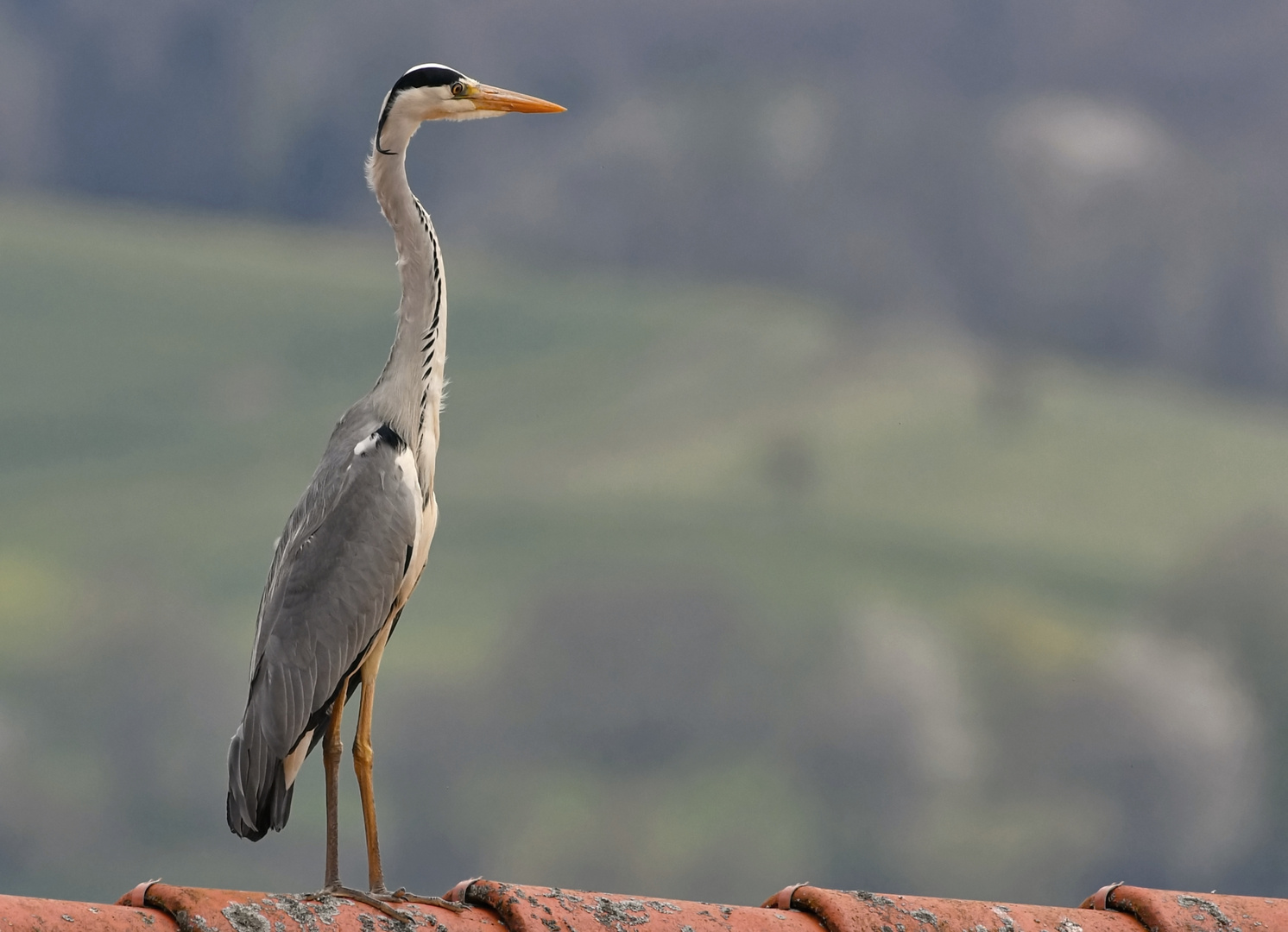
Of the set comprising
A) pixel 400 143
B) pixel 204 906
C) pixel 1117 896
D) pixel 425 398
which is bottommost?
pixel 1117 896

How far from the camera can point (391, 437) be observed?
495 centimetres

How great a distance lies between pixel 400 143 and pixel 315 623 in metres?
1.90

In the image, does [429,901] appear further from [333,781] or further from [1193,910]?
[1193,910]

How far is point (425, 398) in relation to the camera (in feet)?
17.0

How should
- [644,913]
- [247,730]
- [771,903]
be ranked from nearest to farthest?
[644,913]
[771,903]
[247,730]

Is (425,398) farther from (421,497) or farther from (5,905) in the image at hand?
(5,905)

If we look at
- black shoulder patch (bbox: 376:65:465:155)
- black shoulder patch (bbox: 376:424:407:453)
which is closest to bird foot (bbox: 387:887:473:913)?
black shoulder patch (bbox: 376:424:407:453)

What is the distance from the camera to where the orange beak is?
5.71m

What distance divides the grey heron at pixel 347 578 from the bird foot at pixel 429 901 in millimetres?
388

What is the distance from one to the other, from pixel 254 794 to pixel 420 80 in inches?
107

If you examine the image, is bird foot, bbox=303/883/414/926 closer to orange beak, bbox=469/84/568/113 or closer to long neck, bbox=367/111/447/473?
long neck, bbox=367/111/447/473

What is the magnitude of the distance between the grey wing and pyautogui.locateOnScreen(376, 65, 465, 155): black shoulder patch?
4.43 ft

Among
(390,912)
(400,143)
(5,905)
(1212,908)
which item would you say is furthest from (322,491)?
(1212,908)

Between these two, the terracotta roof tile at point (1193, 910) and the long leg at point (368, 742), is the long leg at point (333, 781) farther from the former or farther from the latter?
the terracotta roof tile at point (1193, 910)
